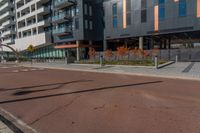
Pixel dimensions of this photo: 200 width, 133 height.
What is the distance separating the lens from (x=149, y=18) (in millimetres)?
34531

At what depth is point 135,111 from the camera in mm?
6711

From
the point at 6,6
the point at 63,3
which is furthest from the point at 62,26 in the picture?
the point at 6,6

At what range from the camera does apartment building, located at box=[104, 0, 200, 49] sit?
1193 inches

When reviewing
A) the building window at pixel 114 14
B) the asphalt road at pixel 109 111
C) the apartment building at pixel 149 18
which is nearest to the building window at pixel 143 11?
the apartment building at pixel 149 18

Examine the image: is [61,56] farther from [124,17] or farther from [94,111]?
[94,111]

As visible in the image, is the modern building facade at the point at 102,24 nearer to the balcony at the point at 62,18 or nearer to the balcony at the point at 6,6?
the balcony at the point at 62,18

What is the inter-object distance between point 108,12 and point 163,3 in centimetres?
1194

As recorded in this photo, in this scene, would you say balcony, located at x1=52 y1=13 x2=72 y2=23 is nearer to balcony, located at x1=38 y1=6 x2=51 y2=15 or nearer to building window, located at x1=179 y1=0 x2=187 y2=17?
balcony, located at x1=38 y1=6 x2=51 y2=15

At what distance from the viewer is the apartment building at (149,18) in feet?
99.5

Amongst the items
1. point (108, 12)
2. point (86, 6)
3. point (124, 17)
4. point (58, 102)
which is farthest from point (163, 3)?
point (58, 102)

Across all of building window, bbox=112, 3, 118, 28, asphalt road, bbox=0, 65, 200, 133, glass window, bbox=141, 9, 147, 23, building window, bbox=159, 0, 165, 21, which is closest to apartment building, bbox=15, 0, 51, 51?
Result: building window, bbox=112, 3, 118, 28

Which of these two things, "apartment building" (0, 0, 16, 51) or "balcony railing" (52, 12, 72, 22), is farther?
"apartment building" (0, 0, 16, 51)

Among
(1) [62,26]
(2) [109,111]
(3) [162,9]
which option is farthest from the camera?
(1) [62,26]

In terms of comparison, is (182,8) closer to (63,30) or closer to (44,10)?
→ (63,30)
